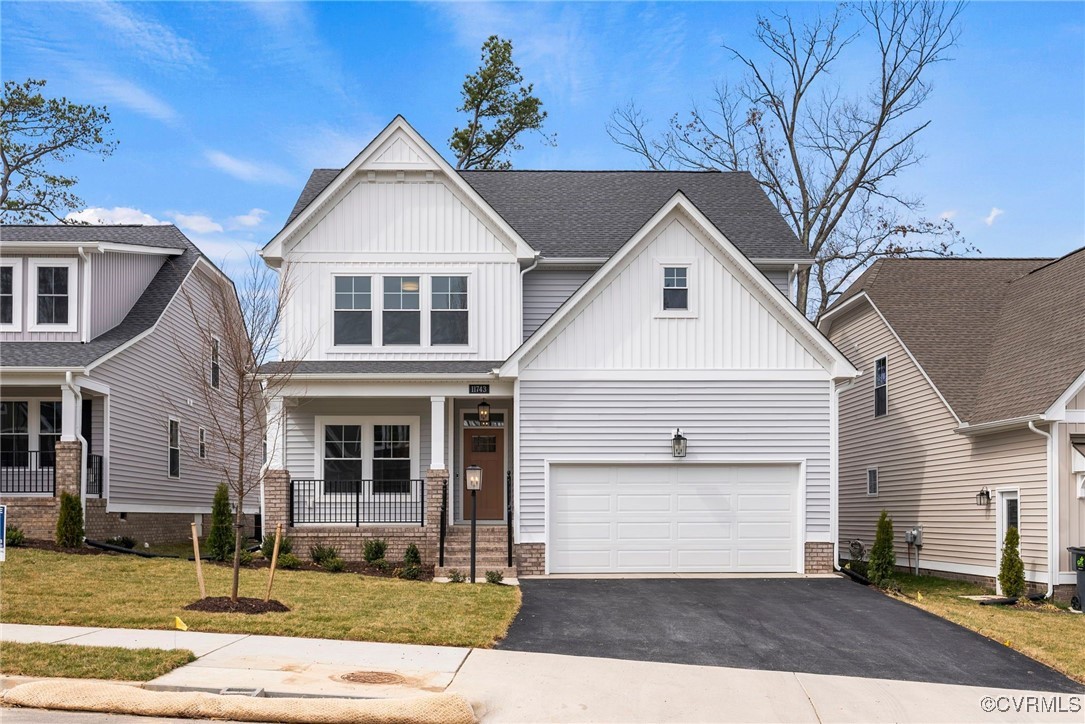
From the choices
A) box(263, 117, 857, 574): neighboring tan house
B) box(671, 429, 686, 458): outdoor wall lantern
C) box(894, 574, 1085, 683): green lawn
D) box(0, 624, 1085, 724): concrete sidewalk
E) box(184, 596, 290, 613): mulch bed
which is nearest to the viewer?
box(0, 624, 1085, 724): concrete sidewalk

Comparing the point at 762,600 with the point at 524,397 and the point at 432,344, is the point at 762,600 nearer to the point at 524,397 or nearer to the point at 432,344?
the point at 524,397

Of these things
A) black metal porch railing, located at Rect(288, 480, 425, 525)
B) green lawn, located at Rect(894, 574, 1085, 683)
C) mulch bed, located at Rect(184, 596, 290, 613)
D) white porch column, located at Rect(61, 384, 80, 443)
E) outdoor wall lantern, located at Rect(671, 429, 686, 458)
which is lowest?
green lawn, located at Rect(894, 574, 1085, 683)

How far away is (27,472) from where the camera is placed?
20953 mm

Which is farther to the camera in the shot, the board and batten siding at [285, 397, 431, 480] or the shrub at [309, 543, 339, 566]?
→ the board and batten siding at [285, 397, 431, 480]

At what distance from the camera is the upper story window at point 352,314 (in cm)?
2036

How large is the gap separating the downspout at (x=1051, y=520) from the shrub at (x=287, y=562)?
1253cm

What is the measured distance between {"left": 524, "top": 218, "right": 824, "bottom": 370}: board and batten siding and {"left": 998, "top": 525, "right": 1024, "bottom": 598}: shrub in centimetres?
425

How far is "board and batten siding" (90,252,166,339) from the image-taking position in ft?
71.2

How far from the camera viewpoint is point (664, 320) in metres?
19.0

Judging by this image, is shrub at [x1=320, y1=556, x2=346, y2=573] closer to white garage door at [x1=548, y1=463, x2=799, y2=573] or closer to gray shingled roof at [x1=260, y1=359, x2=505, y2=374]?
gray shingled roof at [x1=260, y1=359, x2=505, y2=374]

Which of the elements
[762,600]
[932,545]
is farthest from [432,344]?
[932,545]

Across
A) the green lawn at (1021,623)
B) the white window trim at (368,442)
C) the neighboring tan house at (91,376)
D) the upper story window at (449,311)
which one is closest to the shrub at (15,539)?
the neighboring tan house at (91,376)

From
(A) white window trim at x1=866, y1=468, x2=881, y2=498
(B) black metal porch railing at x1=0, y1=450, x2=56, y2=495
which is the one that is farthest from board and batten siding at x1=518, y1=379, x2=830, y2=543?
(B) black metal porch railing at x1=0, y1=450, x2=56, y2=495

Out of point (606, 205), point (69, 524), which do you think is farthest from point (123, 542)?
point (606, 205)
